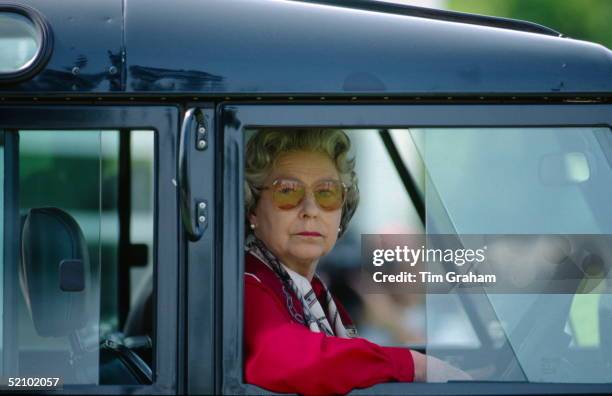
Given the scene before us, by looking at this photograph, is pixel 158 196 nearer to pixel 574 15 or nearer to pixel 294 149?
pixel 294 149

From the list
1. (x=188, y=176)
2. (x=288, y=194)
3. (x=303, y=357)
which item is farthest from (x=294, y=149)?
(x=303, y=357)

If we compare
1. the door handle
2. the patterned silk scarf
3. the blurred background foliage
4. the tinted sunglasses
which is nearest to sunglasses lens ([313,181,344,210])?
the tinted sunglasses

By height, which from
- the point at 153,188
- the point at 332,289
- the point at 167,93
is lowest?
the point at 332,289

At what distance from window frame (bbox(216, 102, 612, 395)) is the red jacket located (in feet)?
0.13

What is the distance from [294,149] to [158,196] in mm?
399

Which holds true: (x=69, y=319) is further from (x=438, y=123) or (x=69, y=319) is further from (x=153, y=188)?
(x=438, y=123)

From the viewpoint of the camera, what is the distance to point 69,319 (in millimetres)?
3053

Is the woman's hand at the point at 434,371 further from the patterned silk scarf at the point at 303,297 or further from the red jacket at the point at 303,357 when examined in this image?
the patterned silk scarf at the point at 303,297

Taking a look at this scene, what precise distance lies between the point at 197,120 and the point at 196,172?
0.13 meters

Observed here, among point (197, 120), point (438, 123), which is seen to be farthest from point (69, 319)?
point (438, 123)

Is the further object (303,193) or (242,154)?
(303,193)

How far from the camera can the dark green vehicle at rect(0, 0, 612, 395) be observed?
2.95m

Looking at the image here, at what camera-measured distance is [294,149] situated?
10.4ft

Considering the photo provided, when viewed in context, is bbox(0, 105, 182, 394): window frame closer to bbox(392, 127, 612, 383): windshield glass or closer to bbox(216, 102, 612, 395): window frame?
bbox(216, 102, 612, 395): window frame
